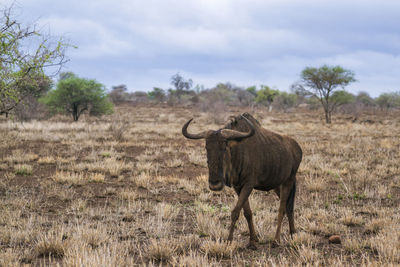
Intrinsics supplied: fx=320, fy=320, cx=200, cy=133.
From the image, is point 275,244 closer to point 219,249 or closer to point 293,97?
point 219,249

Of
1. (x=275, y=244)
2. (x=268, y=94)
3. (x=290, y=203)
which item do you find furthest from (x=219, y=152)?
(x=268, y=94)

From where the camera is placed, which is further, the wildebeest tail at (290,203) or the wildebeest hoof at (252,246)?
the wildebeest tail at (290,203)

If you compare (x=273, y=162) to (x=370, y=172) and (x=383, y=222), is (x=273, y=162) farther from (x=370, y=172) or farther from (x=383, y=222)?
(x=370, y=172)

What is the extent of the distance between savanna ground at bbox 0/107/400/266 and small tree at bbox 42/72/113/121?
1622 cm

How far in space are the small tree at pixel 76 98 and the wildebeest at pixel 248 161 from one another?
26.3 meters

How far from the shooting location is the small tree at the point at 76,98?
97.7ft

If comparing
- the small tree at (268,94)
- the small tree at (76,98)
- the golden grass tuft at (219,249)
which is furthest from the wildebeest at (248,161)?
the small tree at (268,94)

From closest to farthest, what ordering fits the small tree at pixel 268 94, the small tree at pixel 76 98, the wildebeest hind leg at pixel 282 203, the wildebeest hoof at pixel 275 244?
1. the wildebeest hoof at pixel 275 244
2. the wildebeest hind leg at pixel 282 203
3. the small tree at pixel 76 98
4. the small tree at pixel 268 94

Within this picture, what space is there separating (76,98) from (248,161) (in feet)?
92.5

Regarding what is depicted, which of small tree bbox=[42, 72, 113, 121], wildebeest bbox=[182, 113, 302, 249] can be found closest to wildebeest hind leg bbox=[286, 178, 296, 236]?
wildebeest bbox=[182, 113, 302, 249]

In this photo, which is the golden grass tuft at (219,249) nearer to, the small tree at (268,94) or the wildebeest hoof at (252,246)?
the wildebeest hoof at (252,246)

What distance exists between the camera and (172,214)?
6.32m

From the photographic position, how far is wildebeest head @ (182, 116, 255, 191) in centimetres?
418

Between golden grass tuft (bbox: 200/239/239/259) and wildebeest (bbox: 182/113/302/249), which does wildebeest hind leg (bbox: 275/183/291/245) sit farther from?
golden grass tuft (bbox: 200/239/239/259)
